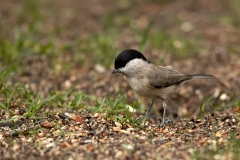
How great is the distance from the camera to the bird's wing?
470 centimetres

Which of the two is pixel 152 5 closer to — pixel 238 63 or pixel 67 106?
pixel 238 63

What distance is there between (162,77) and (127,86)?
1.15 meters

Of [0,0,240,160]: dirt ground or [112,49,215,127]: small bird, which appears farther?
[112,49,215,127]: small bird

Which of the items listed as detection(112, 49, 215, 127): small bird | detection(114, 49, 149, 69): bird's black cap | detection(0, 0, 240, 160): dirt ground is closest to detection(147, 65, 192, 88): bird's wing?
detection(112, 49, 215, 127): small bird

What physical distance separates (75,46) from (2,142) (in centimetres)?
337

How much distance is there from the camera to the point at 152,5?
8.90m

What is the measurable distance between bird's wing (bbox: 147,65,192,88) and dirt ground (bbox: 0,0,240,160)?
46cm

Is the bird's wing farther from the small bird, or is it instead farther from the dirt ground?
the dirt ground

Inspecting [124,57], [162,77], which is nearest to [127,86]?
[162,77]

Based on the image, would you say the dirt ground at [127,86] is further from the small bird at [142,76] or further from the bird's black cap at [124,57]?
the bird's black cap at [124,57]

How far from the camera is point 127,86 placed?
5875 mm

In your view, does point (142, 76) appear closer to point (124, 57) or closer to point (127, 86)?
point (124, 57)

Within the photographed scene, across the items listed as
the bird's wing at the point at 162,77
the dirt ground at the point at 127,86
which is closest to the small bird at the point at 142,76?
the bird's wing at the point at 162,77

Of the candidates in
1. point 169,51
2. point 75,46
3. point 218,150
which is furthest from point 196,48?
point 218,150
